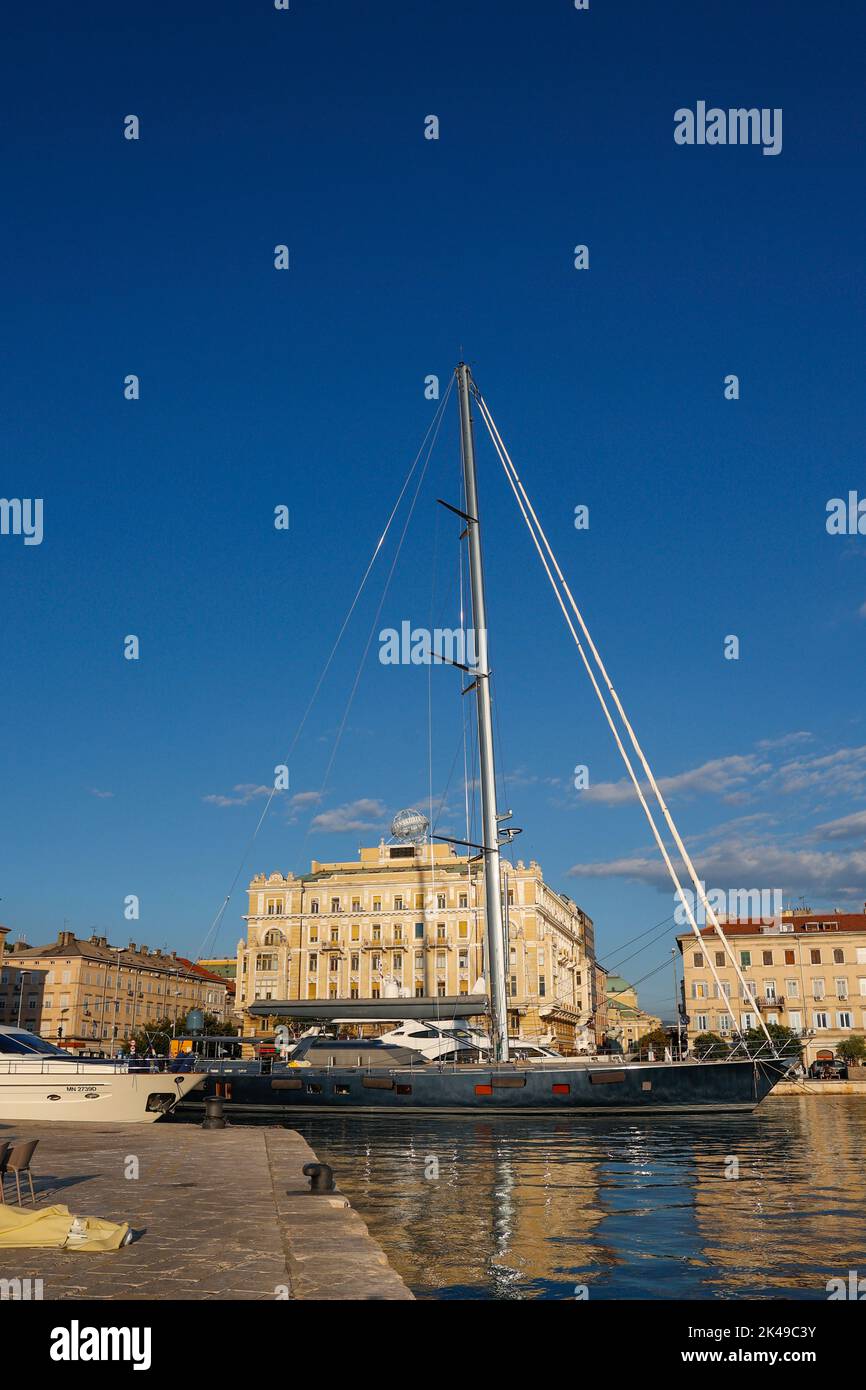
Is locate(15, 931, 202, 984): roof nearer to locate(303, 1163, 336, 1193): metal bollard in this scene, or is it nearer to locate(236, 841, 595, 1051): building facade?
locate(236, 841, 595, 1051): building facade

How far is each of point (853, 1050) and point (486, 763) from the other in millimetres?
61036

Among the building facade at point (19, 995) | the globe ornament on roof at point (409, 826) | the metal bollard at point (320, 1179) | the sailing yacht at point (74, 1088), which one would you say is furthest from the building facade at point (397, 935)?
the metal bollard at point (320, 1179)

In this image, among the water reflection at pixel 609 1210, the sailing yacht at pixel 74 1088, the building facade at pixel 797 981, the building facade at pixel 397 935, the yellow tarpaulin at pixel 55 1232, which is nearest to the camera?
the yellow tarpaulin at pixel 55 1232

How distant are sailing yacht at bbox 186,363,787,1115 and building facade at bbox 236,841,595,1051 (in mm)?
58300

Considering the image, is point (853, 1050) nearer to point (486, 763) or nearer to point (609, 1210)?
point (486, 763)

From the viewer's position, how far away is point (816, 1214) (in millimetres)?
14703

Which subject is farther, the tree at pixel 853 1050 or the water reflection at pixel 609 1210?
the tree at pixel 853 1050

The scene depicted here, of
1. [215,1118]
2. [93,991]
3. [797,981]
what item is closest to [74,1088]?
[215,1118]

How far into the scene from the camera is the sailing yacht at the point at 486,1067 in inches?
1281

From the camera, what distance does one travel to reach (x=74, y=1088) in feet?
85.0

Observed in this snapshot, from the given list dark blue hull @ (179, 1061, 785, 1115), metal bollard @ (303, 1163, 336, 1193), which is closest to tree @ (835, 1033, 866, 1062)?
dark blue hull @ (179, 1061, 785, 1115)

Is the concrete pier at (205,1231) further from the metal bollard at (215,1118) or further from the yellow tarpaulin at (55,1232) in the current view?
the metal bollard at (215,1118)

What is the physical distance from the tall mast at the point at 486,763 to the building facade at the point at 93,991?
77.5 m
